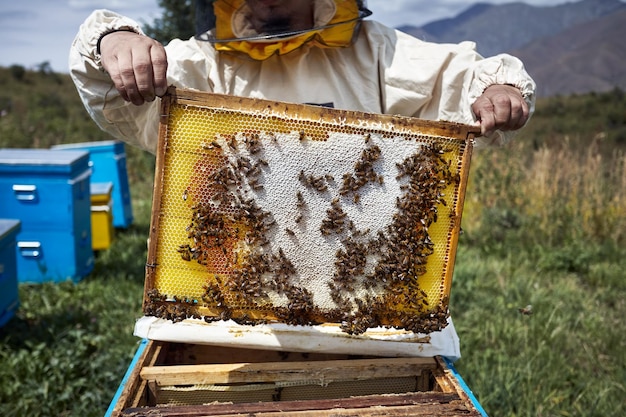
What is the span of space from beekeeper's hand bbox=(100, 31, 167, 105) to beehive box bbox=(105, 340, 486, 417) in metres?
0.93

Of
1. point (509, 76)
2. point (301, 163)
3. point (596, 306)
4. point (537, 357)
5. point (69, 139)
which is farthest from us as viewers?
point (69, 139)

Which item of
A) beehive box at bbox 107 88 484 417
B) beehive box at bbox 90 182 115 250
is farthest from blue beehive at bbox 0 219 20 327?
beehive box at bbox 107 88 484 417

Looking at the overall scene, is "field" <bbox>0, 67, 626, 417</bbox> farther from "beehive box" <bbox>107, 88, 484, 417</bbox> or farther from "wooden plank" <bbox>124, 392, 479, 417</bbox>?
"wooden plank" <bbox>124, 392, 479, 417</bbox>

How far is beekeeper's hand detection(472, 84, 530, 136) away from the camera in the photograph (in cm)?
177

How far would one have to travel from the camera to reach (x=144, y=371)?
173cm

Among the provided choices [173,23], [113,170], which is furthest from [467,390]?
[173,23]

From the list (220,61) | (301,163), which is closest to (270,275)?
(301,163)

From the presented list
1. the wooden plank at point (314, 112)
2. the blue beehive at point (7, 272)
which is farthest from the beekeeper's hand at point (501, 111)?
the blue beehive at point (7, 272)

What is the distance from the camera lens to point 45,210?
15.9ft

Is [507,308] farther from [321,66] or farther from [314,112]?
[314,112]

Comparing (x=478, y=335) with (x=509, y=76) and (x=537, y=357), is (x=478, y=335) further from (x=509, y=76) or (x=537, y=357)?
(x=509, y=76)

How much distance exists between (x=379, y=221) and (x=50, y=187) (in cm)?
412

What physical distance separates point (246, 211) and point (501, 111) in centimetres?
96

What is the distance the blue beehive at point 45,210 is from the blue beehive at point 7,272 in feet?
3.03
